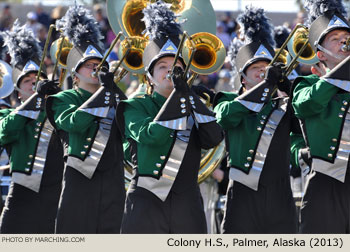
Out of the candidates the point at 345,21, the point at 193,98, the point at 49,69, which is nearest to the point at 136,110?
the point at 193,98

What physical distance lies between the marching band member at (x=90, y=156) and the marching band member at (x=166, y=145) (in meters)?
0.48

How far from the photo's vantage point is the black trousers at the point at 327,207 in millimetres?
5441

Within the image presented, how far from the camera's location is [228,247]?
524cm

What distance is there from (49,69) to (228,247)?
8.17 m

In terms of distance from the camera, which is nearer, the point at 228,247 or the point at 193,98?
the point at 228,247

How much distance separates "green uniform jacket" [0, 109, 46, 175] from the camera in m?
7.02

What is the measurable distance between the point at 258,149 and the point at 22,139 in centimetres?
215

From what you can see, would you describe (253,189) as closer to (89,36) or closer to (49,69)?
(89,36)

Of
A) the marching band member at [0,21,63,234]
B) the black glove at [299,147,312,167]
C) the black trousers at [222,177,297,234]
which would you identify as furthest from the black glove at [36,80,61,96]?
the black glove at [299,147,312,167]

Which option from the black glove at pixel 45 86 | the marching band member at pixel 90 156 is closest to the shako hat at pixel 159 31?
the marching band member at pixel 90 156

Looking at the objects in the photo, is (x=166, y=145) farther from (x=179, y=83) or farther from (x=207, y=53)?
(x=207, y=53)

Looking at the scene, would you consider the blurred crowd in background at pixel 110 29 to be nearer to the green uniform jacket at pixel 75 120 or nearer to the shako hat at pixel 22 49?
the shako hat at pixel 22 49

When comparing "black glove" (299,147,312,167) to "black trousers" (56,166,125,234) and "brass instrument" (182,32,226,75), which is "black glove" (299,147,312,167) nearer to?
"brass instrument" (182,32,226,75)

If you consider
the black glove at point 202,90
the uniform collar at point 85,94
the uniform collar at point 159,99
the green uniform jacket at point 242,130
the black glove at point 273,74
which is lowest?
the green uniform jacket at point 242,130
